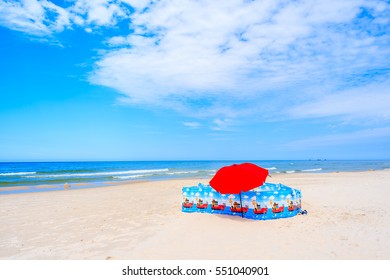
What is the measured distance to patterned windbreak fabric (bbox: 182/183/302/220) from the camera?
860cm

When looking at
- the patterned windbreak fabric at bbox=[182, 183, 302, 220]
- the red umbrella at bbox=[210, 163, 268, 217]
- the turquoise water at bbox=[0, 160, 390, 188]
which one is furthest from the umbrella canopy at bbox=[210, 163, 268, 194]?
the turquoise water at bbox=[0, 160, 390, 188]

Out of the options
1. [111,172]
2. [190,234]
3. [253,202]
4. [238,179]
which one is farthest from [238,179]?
[111,172]

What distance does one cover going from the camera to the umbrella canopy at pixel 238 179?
27.1ft

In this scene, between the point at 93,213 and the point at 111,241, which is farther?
the point at 93,213

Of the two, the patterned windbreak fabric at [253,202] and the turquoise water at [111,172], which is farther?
the turquoise water at [111,172]

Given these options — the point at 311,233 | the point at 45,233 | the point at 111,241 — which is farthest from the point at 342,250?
the point at 45,233

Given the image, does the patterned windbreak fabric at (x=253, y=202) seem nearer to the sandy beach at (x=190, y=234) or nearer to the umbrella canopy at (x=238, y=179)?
the sandy beach at (x=190, y=234)

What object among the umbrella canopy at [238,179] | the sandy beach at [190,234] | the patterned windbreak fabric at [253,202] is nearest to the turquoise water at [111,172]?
the sandy beach at [190,234]

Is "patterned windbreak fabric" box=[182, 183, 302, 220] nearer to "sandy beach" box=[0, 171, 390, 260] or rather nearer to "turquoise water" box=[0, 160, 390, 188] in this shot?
"sandy beach" box=[0, 171, 390, 260]

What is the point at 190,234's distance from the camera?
7.54m

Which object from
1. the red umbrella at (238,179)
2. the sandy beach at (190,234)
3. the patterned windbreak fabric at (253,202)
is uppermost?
the red umbrella at (238,179)
